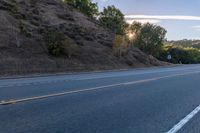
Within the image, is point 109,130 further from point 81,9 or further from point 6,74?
point 81,9

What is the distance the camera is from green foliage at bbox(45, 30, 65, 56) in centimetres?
4262

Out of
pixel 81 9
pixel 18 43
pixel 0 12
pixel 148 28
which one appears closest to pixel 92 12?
pixel 81 9

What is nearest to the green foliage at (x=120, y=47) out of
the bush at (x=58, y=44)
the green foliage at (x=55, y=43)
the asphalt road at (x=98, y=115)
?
the bush at (x=58, y=44)

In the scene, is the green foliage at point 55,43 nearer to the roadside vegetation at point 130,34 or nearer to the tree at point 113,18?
the roadside vegetation at point 130,34

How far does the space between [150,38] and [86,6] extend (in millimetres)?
26577

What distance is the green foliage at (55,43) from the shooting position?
42625 mm

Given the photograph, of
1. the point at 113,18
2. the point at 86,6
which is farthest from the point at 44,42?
the point at 113,18

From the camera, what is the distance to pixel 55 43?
43375 mm

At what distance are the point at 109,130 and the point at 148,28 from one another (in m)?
92.9

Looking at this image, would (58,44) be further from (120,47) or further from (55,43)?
(120,47)

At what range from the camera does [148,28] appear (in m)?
99.0

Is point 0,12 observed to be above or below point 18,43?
above

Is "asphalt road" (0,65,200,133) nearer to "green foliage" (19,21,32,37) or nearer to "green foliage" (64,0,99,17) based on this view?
"green foliage" (19,21,32,37)

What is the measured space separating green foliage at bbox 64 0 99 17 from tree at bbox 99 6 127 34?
344 centimetres
